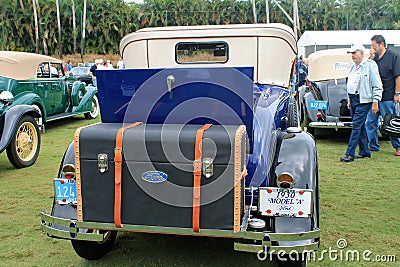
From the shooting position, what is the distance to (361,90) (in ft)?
21.3

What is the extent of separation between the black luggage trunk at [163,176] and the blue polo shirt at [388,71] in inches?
188

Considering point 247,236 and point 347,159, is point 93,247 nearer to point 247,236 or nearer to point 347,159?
point 247,236

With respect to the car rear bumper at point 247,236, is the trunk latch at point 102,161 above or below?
above

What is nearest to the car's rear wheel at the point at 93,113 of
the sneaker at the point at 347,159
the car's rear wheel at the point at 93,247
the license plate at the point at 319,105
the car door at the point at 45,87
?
the car door at the point at 45,87

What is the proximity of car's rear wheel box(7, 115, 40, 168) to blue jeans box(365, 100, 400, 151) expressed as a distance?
17.6 feet

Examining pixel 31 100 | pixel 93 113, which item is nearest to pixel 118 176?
pixel 31 100

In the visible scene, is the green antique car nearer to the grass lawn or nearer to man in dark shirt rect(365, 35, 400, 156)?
the grass lawn

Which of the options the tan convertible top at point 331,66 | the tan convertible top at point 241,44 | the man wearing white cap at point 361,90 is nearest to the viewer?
the tan convertible top at point 241,44

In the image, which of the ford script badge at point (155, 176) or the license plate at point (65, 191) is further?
the license plate at point (65, 191)

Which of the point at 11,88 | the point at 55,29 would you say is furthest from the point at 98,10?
the point at 11,88

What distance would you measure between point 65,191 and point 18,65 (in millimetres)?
6514

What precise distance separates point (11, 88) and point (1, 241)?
529 centimetres

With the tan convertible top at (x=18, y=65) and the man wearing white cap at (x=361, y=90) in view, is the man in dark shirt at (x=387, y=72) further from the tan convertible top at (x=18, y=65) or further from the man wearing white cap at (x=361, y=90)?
the tan convertible top at (x=18, y=65)

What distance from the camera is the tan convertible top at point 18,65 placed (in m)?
8.73
